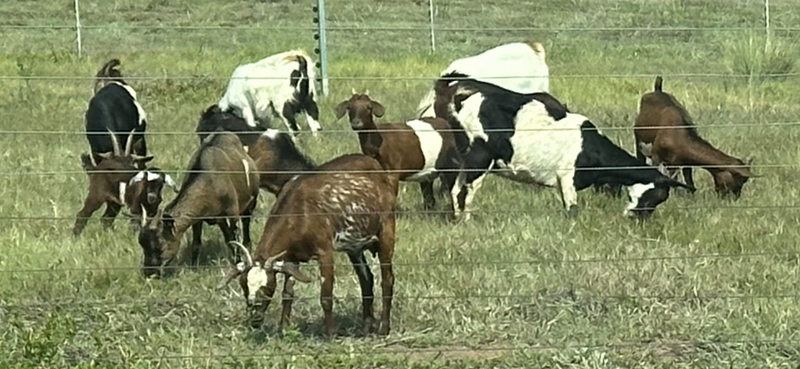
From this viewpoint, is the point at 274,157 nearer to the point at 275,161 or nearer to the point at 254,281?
the point at 275,161

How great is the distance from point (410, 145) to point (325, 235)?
4.16 meters

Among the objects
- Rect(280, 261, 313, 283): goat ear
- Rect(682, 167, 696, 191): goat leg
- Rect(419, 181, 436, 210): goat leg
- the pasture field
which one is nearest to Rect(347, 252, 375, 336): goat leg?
the pasture field

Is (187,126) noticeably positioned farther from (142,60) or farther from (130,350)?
(130,350)

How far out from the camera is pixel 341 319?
27.1 feet

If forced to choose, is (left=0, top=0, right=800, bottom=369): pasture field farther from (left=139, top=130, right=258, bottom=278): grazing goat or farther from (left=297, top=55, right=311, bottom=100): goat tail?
(left=297, top=55, right=311, bottom=100): goat tail

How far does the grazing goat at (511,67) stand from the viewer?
14.9 m

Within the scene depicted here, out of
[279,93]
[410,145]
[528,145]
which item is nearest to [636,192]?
[528,145]

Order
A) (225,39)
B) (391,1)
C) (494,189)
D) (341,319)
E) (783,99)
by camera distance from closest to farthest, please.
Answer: (341,319) < (494,189) < (783,99) < (225,39) < (391,1)

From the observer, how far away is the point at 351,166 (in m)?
8.20

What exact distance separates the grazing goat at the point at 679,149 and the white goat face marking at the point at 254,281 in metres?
4.99

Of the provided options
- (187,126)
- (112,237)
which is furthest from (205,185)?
(187,126)

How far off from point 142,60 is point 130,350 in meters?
14.1

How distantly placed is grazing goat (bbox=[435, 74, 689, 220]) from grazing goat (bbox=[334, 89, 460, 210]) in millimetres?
212

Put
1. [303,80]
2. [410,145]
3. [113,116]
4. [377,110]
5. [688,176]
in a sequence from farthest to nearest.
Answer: [303,80]
[688,176]
[113,116]
[410,145]
[377,110]
